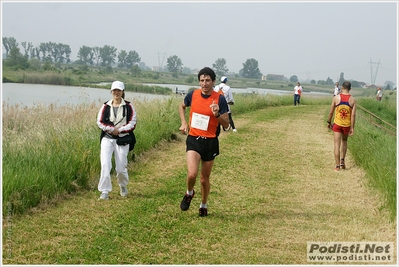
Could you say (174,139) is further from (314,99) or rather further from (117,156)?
(314,99)

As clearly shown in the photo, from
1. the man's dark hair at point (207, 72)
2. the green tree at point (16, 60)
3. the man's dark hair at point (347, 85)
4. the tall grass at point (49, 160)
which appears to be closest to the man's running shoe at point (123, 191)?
the tall grass at point (49, 160)

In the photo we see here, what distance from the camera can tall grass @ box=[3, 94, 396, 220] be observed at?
22.0 feet

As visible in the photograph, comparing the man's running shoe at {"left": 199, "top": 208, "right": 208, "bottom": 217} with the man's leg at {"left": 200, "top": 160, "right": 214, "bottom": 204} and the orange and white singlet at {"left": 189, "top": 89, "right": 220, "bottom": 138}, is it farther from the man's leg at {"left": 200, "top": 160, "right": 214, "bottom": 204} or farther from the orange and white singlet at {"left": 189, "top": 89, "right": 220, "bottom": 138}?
the orange and white singlet at {"left": 189, "top": 89, "right": 220, "bottom": 138}

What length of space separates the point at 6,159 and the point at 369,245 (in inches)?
207

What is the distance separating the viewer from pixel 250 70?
244 ft

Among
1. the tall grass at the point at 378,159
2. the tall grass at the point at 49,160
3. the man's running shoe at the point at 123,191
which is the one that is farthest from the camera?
the man's running shoe at the point at 123,191

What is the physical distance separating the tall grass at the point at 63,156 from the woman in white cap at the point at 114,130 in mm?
652

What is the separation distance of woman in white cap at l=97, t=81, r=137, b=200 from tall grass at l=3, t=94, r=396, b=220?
652 mm

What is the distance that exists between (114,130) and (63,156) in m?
1.16

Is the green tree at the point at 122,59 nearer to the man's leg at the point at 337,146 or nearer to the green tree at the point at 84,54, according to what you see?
the green tree at the point at 84,54

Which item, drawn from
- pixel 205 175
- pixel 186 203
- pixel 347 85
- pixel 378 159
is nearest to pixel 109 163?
pixel 186 203

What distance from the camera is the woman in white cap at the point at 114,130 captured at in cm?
732

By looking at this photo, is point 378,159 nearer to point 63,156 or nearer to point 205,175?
point 205,175

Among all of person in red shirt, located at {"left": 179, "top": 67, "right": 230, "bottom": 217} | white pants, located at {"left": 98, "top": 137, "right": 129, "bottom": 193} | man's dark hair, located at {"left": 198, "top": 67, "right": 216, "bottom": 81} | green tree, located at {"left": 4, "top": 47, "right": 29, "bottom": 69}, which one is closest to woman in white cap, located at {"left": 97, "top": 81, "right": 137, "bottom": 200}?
white pants, located at {"left": 98, "top": 137, "right": 129, "bottom": 193}
